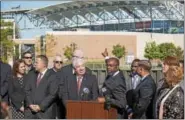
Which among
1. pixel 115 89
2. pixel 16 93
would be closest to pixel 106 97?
pixel 115 89

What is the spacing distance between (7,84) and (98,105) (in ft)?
4.72

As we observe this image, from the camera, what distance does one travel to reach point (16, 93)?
6.45 metres

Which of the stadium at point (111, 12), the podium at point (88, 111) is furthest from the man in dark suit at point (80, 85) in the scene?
the stadium at point (111, 12)

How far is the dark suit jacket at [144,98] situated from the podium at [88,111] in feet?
1.30

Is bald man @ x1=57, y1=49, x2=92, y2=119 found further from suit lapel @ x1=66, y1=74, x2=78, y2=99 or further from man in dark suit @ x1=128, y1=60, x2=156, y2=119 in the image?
man in dark suit @ x1=128, y1=60, x2=156, y2=119

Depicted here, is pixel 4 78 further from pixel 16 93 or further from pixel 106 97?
pixel 106 97

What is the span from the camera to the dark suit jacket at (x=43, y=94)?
626 cm

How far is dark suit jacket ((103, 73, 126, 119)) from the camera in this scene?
6145mm

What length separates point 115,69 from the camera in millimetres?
6391

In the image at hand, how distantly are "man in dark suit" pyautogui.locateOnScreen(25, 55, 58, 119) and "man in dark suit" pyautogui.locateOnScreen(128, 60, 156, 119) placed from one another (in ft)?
3.53

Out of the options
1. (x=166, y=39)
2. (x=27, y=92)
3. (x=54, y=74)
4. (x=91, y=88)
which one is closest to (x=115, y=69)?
(x=91, y=88)

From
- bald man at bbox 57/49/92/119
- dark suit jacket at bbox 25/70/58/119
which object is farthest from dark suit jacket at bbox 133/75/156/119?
dark suit jacket at bbox 25/70/58/119

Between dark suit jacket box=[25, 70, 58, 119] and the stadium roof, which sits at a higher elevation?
the stadium roof

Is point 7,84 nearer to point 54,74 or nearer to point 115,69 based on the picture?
point 54,74
